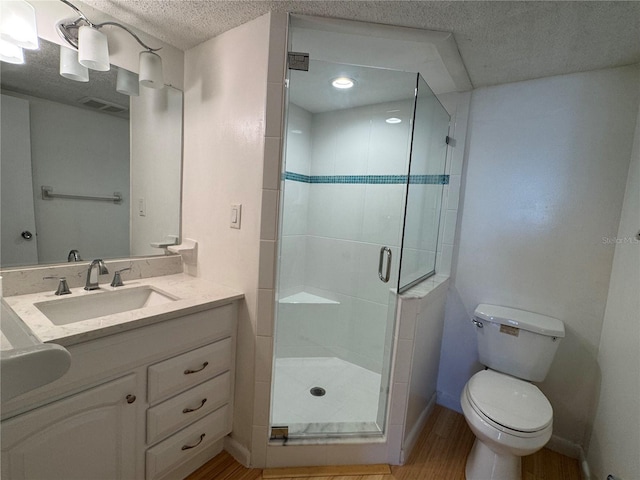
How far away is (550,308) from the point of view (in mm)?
1693

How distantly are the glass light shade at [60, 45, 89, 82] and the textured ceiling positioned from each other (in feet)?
0.79

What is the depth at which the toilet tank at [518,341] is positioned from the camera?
1567 millimetres

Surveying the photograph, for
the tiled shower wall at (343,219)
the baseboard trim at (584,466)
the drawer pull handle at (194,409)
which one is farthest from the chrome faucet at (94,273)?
the baseboard trim at (584,466)

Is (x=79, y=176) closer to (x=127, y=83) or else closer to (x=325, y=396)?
(x=127, y=83)

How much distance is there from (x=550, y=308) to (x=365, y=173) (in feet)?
4.89

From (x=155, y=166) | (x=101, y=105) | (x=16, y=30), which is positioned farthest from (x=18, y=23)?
(x=155, y=166)

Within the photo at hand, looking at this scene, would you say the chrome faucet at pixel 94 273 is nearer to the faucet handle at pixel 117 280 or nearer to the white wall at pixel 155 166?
the faucet handle at pixel 117 280

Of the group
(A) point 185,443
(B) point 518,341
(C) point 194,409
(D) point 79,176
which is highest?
(D) point 79,176

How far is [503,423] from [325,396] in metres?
1.05

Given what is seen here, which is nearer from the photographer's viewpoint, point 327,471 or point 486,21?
point 486,21

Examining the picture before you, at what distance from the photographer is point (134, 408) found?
1.13 meters

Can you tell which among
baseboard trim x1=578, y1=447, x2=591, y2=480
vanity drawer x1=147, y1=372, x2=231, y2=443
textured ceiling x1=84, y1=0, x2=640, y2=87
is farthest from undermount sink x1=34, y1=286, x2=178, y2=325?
baseboard trim x1=578, y1=447, x2=591, y2=480

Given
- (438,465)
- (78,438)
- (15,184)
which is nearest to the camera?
(78,438)

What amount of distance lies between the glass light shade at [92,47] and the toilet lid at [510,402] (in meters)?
2.28
